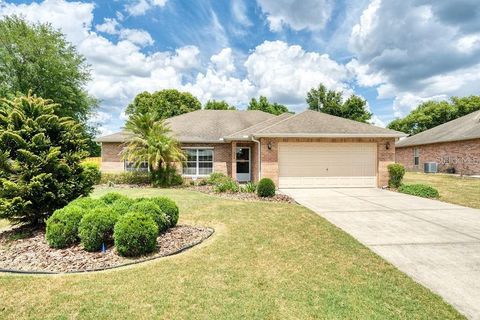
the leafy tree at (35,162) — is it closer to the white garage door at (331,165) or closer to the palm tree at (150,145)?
the palm tree at (150,145)

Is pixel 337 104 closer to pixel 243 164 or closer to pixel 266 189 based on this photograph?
pixel 243 164

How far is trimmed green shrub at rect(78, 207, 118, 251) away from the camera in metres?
5.18

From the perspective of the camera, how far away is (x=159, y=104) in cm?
3894

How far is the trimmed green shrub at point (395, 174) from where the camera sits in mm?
13950

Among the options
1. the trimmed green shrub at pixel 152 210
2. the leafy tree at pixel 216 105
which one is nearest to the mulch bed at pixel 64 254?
the trimmed green shrub at pixel 152 210

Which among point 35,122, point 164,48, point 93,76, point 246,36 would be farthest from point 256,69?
point 35,122

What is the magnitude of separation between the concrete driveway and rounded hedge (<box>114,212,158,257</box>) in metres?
4.21

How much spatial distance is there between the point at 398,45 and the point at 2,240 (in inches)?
741

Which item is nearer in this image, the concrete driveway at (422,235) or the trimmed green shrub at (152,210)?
the concrete driveway at (422,235)

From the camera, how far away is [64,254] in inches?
204

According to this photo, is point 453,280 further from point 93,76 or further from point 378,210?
point 93,76

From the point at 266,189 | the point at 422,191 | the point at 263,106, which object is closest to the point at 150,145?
the point at 266,189

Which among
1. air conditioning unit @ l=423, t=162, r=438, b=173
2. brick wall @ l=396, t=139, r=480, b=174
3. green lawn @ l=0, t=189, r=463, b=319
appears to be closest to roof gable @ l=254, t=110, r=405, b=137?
green lawn @ l=0, t=189, r=463, b=319

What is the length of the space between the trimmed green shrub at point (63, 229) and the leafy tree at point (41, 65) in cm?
2422
